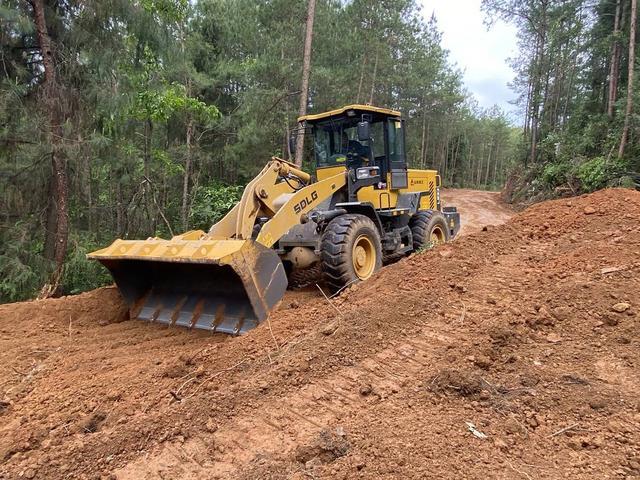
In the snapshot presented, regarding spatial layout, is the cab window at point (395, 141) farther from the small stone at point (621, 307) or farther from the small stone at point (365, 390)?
the small stone at point (365, 390)

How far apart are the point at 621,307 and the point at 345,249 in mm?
2941

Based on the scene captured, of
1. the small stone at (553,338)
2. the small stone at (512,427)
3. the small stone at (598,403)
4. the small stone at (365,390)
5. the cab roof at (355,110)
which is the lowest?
the small stone at (365,390)

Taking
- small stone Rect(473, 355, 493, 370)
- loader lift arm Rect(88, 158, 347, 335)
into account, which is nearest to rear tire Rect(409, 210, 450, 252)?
loader lift arm Rect(88, 158, 347, 335)

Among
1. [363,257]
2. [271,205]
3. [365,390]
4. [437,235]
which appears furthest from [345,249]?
[437,235]

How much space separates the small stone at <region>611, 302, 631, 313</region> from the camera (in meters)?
3.86

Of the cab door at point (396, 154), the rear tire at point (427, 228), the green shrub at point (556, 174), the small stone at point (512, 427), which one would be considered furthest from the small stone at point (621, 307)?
the green shrub at point (556, 174)

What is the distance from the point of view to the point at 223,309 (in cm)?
473

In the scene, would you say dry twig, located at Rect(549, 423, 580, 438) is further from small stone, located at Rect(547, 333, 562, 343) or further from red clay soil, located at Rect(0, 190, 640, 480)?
small stone, located at Rect(547, 333, 562, 343)

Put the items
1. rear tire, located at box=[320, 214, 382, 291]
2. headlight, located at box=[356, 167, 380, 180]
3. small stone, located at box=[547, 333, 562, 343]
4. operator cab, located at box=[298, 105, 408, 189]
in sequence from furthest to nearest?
operator cab, located at box=[298, 105, 408, 189]
headlight, located at box=[356, 167, 380, 180]
rear tire, located at box=[320, 214, 382, 291]
small stone, located at box=[547, 333, 562, 343]

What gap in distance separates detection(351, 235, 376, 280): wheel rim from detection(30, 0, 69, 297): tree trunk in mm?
5928

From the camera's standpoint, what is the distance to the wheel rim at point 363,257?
19.8ft

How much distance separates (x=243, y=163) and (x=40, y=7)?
971 centimetres

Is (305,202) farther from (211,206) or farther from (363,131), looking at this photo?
(211,206)

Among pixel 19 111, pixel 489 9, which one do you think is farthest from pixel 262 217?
pixel 489 9
